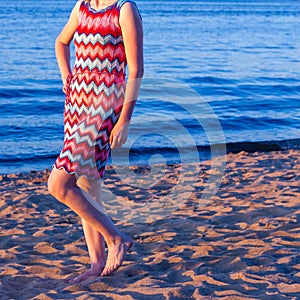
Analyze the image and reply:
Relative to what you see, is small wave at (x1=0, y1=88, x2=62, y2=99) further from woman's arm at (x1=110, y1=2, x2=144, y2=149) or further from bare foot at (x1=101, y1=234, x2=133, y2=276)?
woman's arm at (x1=110, y1=2, x2=144, y2=149)

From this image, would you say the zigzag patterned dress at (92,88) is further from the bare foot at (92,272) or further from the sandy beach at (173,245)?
the sandy beach at (173,245)

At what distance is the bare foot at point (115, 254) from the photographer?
4.05m


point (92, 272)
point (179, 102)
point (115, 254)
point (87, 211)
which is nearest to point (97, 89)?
point (87, 211)

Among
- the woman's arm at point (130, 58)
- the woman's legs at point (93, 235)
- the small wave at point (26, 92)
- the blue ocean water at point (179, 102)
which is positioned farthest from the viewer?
the small wave at point (26, 92)

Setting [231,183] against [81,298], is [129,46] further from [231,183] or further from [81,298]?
[231,183]

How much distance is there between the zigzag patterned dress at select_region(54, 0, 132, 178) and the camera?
3592 mm

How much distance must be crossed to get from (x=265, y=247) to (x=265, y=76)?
653 inches

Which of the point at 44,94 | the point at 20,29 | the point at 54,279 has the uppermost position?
the point at 20,29

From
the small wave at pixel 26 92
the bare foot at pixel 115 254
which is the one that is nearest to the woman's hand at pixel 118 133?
the bare foot at pixel 115 254

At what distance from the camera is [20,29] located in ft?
121

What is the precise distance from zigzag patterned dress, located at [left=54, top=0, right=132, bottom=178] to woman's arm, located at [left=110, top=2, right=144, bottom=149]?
0.19 ft

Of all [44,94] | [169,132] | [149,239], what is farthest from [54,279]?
[44,94]

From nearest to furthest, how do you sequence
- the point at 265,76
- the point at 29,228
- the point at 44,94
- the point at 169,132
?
the point at 29,228 → the point at 169,132 → the point at 44,94 → the point at 265,76

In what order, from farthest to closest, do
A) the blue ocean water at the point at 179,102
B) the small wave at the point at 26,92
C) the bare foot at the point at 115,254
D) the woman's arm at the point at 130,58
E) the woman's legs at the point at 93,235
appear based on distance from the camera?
the small wave at the point at 26,92, the blue ocean water at the point at 179,102, the bare foot at the point at 115,254, the woman's legs at the point at 93,235, the woman's arm at the point at 130,58
